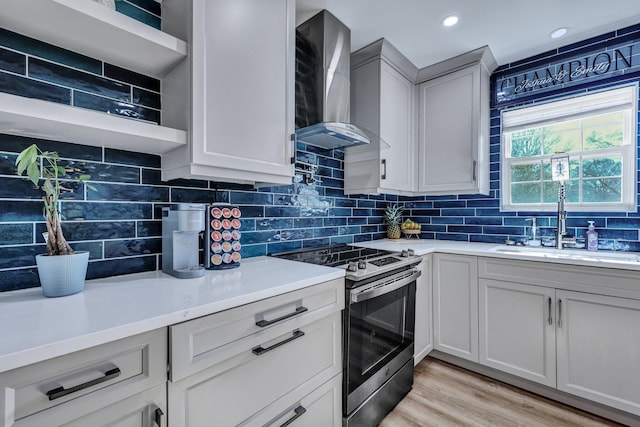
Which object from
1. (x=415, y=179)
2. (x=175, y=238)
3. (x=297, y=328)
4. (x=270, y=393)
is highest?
(x=415, y=179)

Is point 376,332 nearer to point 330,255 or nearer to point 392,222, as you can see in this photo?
point 330,255

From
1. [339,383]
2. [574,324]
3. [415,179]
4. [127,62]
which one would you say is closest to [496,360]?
[574,324]

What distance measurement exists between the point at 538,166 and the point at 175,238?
285cm

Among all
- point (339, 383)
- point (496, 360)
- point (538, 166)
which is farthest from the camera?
point (538, 166)

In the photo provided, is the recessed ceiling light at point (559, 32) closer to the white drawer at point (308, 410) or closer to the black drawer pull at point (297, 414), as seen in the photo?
the white drawer at point (308, 410)

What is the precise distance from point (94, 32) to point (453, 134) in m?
2.47

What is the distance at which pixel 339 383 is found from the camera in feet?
4.56

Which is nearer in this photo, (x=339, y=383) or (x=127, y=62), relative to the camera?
(x=127, y=62)

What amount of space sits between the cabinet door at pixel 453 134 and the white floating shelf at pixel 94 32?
2.14 meters

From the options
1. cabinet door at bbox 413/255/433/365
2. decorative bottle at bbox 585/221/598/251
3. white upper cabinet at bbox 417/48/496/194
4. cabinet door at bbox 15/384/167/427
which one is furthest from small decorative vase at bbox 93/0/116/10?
decorative bottle at bbox 585/221/598/251

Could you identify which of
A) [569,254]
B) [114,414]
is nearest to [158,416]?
[114,414]

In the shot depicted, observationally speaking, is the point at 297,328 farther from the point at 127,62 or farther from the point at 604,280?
the point at 604,280

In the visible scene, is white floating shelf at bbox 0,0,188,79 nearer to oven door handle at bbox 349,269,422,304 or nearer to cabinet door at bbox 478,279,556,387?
oven door handle at bbox 349,269,422,304

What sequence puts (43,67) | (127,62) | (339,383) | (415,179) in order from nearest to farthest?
(43,67) → (127,62) → (339,383) → (415,179)
